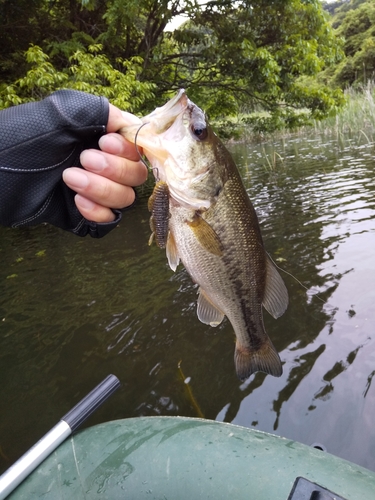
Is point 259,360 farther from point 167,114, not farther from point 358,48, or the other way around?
point 358,48

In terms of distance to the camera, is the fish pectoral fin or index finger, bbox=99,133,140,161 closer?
index finger, bbox=99,133,140,161

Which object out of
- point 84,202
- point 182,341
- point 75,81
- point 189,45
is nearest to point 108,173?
point 84,202

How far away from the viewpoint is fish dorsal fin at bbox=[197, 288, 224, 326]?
7.62ft

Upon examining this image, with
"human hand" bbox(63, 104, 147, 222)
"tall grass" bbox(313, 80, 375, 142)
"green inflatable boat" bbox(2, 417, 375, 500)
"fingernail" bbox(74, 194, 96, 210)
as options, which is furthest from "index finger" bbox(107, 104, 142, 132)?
"tall grass" bbox(313, 80, 375, 142)

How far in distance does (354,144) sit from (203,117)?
55.0 feet

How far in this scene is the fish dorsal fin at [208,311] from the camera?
2.32 metres

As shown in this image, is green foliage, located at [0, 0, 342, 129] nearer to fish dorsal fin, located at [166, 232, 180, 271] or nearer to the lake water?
the lake water

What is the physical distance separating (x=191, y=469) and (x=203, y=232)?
1190 mm

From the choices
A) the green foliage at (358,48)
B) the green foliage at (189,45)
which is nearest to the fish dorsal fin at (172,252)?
the green foliage at (189,45)

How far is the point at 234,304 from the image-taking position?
2277 millimetres

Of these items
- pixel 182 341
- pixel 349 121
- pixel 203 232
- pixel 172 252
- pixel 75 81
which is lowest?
pixel 349 121

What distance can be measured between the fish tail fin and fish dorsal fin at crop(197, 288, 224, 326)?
26cm

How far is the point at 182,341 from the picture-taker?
449 cm

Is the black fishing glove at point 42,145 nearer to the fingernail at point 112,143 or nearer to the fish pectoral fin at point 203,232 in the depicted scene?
the fingernail at point 112,143
